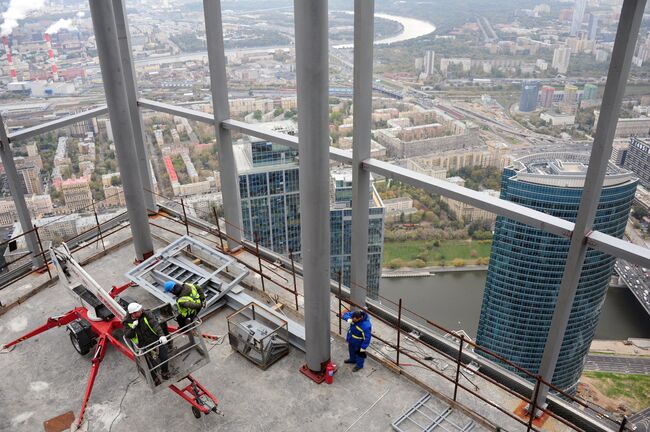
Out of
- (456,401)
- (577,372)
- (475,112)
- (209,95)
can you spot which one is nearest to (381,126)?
(475,112)

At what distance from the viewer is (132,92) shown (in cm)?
959

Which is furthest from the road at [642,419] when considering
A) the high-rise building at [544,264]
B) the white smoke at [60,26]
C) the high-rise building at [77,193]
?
the white smoke at [60,26]

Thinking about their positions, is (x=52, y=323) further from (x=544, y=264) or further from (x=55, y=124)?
(x=544, y=264)

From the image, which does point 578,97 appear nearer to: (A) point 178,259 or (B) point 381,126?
(B) point 381,126

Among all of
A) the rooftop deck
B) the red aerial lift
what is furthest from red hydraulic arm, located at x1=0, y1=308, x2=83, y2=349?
the rooftop deck

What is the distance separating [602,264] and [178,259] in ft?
22.1

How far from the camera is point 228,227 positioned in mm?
9133

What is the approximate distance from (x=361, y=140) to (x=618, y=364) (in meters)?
13.2

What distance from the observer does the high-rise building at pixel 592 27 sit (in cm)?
492

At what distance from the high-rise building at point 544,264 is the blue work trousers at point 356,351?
2710 mm

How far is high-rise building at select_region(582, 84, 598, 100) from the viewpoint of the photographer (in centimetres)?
462

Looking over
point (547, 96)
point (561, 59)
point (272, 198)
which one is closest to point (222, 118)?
point (272, 198)

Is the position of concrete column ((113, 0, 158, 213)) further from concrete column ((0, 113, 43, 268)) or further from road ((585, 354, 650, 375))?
road ((585, 354, 650, 375))

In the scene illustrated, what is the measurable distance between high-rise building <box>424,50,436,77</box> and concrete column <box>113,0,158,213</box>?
5.23m
